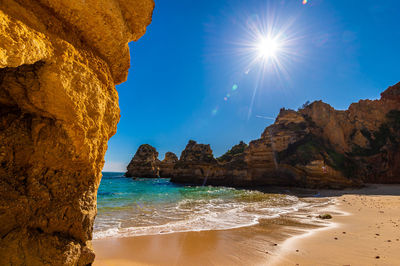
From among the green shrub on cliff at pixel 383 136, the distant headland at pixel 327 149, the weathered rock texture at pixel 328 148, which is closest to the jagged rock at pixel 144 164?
the distant headland at pixel 327 149

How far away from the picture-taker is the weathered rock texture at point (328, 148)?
95.4 feet

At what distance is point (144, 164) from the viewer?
2982 inches

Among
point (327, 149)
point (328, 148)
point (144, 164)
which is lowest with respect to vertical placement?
point (144, 164)

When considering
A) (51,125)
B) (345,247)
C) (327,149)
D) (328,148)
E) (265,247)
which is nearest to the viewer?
(51,125)

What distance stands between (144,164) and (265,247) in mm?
75780

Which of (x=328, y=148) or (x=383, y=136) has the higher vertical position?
(x=383, y=136)

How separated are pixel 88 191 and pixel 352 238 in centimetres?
805

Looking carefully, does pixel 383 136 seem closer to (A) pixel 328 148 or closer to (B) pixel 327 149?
(A) pixel 328 148

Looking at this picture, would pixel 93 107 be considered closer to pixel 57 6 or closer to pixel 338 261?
pixel 57 6

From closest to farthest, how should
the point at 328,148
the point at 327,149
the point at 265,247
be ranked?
the point at 265,247 → the point at 327,149 → the point at 328,148

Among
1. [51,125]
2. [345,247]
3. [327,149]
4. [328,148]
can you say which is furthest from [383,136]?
[51,125]

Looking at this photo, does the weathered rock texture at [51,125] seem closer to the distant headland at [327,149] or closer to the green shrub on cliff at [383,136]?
the distant headland at [327,149]

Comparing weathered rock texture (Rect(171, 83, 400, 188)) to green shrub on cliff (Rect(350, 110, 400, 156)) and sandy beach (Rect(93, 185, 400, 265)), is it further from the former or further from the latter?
sandy beach (Rect(93, 185, 400, 265))

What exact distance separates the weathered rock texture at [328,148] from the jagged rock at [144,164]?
4395 centimetres
